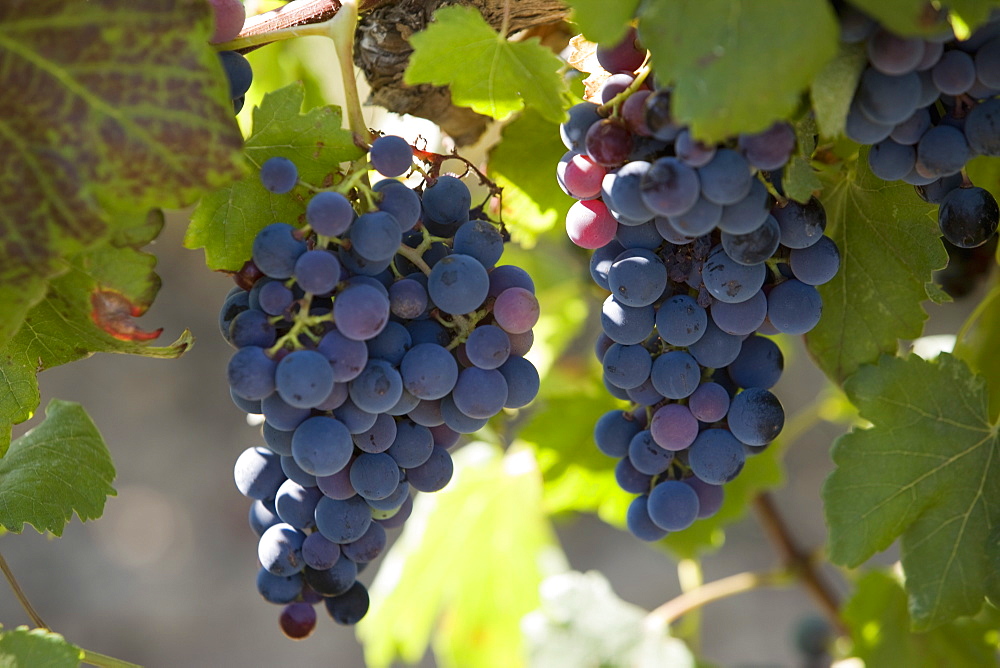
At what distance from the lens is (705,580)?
2.59m

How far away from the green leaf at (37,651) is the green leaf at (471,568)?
75cm

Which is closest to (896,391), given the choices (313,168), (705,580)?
(313,168)

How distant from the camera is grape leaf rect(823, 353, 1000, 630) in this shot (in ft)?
2.03

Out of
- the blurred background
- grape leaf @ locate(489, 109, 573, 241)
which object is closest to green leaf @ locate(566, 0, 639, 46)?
grape leaf @ locate(489, 109, 573, 241)

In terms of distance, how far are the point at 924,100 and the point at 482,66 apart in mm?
280

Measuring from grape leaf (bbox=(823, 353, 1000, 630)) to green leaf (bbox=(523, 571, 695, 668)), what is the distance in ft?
1.66

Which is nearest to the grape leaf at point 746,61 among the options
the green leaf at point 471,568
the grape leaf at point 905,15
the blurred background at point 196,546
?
the grape leaf at point 905,15

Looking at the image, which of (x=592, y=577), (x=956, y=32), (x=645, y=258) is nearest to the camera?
(x=956, y=32)

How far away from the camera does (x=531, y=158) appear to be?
72 centimetres

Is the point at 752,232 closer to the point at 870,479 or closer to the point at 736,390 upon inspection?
the point at 736,390

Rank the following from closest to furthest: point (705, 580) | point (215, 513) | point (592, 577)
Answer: point (592, 577), point (705, 580), point (215, 513)

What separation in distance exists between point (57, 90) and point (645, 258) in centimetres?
36

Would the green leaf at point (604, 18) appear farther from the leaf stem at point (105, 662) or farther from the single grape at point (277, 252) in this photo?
the leaf stem at point (105, 662)

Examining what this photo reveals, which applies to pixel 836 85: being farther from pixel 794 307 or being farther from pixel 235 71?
pixel 235 71
